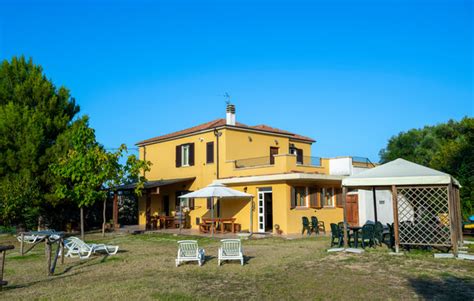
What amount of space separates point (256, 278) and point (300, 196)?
1156 cm

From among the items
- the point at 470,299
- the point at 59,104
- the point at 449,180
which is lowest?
the point at 470,299

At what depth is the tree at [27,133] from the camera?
60.5 ft

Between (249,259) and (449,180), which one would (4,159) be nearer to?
(249,259)

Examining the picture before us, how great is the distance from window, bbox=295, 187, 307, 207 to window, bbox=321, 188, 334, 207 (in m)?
1.19

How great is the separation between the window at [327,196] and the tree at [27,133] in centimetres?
1327

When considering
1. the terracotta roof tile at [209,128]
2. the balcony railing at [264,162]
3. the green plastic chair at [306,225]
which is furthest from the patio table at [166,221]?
the green plastic chair at [306,225]

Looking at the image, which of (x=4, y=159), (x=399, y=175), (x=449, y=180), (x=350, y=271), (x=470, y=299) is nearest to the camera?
(x=470, y=299)

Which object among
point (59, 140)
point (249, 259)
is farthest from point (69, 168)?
point (249, 259)

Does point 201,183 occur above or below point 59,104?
below

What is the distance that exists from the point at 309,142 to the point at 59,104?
15429mm

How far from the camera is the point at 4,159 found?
Answer: 64.2 feet

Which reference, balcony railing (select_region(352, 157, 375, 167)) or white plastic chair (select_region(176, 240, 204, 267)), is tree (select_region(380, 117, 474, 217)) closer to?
balcony railing (select_region(352, 157, 375, 167))

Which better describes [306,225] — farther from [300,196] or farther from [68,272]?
[68,272]

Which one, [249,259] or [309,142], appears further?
[309,142]
